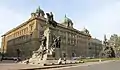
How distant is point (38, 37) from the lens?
8062 cm

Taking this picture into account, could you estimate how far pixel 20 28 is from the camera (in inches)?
3733

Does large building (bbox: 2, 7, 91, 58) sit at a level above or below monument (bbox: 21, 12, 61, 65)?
above

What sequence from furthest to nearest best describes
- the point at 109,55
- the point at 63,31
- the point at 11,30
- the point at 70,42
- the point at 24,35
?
the point at 11,30
the point at 70,42
the point at 63,31
the point at 24,35
the point at 109,55

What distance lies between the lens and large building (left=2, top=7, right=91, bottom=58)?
3169 inches

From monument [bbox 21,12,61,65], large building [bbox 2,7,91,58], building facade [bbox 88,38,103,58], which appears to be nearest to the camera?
monument [bbox 21,12,61,65]

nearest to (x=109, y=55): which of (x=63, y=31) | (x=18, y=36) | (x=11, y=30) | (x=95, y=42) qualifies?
(x=63, y=31)

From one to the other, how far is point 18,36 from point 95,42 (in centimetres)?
5862

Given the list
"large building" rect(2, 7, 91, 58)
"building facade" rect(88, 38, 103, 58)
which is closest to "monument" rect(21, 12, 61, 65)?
"large building" rect(2, 7, 91, 58)

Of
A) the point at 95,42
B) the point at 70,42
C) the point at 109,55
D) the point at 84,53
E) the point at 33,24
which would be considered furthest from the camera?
the point at 95,42

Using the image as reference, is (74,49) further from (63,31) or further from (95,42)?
(95,42)

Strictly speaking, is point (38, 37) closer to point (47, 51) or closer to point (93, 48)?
point (47, 51)

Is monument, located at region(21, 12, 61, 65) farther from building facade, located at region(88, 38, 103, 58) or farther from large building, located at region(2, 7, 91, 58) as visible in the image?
building facade, located at region(88, 38, 103, 58)

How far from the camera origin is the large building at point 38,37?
80.5 m

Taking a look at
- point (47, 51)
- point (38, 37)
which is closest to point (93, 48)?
point (38, 37)
